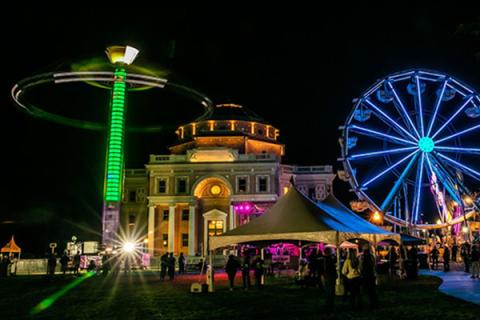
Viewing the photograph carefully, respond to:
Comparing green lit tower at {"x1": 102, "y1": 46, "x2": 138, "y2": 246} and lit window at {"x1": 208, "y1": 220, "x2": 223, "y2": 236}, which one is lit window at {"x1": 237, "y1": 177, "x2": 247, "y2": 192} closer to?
lit window at {"x1": 208, "y1": 220, "x2": 223, "y2": 236}

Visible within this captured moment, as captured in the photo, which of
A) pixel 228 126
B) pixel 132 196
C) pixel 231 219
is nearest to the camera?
pixel 231 219

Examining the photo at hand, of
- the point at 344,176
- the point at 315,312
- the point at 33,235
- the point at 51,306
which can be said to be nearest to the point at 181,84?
the point at 344,176

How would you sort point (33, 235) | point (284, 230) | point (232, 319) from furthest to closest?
point (33, 235) → point (284, 230) → point (232, 319)

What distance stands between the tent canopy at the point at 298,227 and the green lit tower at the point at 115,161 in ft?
72.2

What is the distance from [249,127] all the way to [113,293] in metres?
53.8

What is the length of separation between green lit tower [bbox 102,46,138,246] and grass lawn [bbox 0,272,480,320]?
1959cm

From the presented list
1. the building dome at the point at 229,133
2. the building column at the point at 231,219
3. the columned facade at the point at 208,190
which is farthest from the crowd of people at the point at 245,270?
the building dome at the point at 229,133

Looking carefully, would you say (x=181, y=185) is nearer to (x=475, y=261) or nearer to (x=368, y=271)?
(x=475, y=261)

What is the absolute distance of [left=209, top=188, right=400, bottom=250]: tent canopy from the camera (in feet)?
57.1

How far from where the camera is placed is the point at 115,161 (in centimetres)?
4025

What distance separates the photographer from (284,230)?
18156 millimetres

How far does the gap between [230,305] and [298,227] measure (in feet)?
14.7

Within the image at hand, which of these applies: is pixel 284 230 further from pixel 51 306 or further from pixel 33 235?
pixel 33 235

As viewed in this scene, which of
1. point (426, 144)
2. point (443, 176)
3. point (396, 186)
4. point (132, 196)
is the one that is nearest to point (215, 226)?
point (132, 196)
